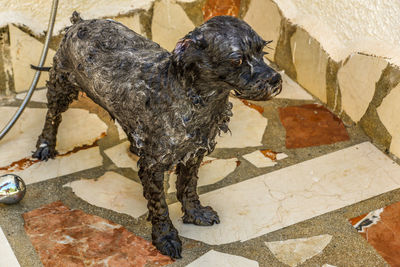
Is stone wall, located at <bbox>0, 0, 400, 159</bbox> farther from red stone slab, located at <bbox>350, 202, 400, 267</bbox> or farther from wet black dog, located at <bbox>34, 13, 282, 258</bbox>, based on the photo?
wet black dog, located at <bbox>34, 13, 282, 258</bbox>

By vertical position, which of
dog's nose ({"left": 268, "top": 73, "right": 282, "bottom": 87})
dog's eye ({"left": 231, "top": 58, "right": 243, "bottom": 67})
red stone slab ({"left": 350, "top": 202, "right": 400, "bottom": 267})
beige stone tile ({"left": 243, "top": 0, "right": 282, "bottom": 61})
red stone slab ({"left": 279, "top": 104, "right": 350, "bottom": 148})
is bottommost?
red stone slab ({"left": 350, "top": 202, "right": 400, "bottom": 267})

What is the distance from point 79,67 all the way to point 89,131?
928 millimetres

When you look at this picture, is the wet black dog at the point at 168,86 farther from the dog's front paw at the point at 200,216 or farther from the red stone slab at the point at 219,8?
the red stone slab at the point at 219,8

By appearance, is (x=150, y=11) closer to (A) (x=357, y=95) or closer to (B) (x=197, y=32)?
(A) (x=357, y=95)

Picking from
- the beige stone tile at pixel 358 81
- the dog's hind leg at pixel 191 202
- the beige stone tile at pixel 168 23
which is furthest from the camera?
the beige stone tile at pixel 168 23

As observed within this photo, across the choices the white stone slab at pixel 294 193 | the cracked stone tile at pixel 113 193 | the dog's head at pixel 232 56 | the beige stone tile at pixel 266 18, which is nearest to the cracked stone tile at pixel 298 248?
the white stone slab at pixel 294 193

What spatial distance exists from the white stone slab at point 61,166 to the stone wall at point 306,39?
85 centimetres

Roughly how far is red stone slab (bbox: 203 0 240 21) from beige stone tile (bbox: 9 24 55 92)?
126 cm

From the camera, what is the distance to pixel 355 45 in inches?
143

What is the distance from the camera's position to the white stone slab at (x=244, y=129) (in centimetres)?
360

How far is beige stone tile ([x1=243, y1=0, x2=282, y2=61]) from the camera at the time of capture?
4270 mm

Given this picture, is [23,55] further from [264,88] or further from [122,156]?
[264,88]

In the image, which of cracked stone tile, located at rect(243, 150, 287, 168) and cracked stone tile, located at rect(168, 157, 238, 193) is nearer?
cracked stone tile, located at rect(168, 157, 238, 193)

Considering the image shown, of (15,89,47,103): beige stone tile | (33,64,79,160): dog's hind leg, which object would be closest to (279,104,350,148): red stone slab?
(33,64,79,160): dog's hind leg
